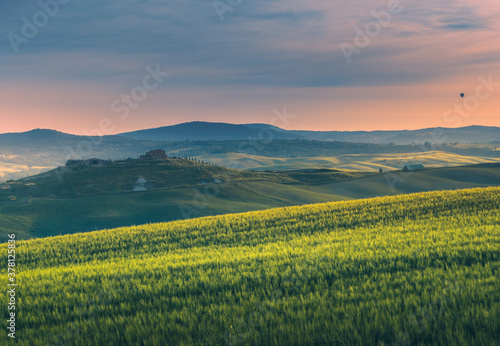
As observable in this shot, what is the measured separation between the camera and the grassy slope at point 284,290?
8039mm

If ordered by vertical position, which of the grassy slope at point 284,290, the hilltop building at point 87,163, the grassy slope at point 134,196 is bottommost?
the grassy slope at point 134,196

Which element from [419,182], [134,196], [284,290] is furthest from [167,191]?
[284,290]

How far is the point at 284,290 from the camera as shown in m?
11.1

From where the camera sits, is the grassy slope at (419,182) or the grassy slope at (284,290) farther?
the grassy slope at (419,182)

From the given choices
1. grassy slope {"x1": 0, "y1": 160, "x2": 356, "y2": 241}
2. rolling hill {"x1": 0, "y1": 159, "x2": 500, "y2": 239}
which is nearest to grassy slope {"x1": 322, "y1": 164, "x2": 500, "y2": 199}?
rolling hill {"x1": 0, "y1": 159, "x2": 500, "y2": 239}

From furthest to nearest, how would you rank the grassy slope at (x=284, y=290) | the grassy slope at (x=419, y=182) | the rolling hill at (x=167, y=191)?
the grassy slope at (x=419, y=182) → the rolling hill at (x=167, y=191) → the grassy slope at (x=284, y=290)

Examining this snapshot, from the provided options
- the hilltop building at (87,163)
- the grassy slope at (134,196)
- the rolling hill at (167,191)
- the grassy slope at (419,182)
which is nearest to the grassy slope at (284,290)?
the grassy slope at (134,196)

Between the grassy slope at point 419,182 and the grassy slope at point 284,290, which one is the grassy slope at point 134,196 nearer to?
the grassy slope at point 419,182

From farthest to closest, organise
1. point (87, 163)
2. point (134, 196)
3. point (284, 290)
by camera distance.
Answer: point (87, 163), point (134, 196), point (284, 290)

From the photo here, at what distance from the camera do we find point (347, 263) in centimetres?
1319

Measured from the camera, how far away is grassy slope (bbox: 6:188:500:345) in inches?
316

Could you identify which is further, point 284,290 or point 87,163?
point 87,163

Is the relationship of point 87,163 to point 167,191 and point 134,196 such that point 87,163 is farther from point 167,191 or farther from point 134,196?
point 167,191

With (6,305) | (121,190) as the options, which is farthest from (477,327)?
(121,190)
